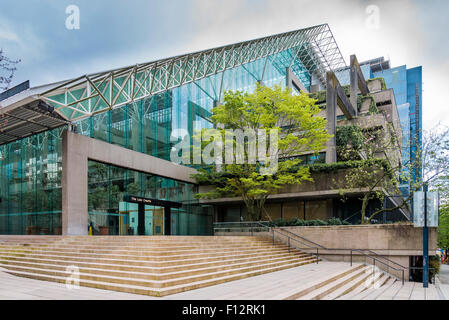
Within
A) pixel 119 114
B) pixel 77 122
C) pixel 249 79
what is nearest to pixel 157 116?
pixel 119 114

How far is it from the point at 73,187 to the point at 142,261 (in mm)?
12217

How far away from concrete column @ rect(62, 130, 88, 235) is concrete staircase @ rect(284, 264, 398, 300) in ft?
49.2

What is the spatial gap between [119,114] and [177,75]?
715 centimetres

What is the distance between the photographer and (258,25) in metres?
40.8

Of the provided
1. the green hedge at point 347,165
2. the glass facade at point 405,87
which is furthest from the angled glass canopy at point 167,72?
the glass facade at point 405,87

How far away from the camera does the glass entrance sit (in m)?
24.0

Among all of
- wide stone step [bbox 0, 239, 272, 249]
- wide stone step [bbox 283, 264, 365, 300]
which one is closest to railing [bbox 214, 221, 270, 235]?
wide stone step [bbox 0, 239, 272, 249]

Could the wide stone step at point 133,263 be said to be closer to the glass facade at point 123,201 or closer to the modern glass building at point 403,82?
the glass facade at point 123,201

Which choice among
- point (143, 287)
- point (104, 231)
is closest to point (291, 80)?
point (104, 231)

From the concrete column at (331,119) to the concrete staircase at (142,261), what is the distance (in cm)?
1212

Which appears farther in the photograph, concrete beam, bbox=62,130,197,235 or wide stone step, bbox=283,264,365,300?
concrete beam, bbox=62,130,197,235

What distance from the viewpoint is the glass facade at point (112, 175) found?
84.6 ft

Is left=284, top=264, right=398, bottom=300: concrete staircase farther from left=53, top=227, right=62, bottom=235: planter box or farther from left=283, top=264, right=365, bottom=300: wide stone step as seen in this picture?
left=53, top=227, right=62, bottom=235: planter box

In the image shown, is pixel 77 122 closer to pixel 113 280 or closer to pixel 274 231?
pixel 274 231
